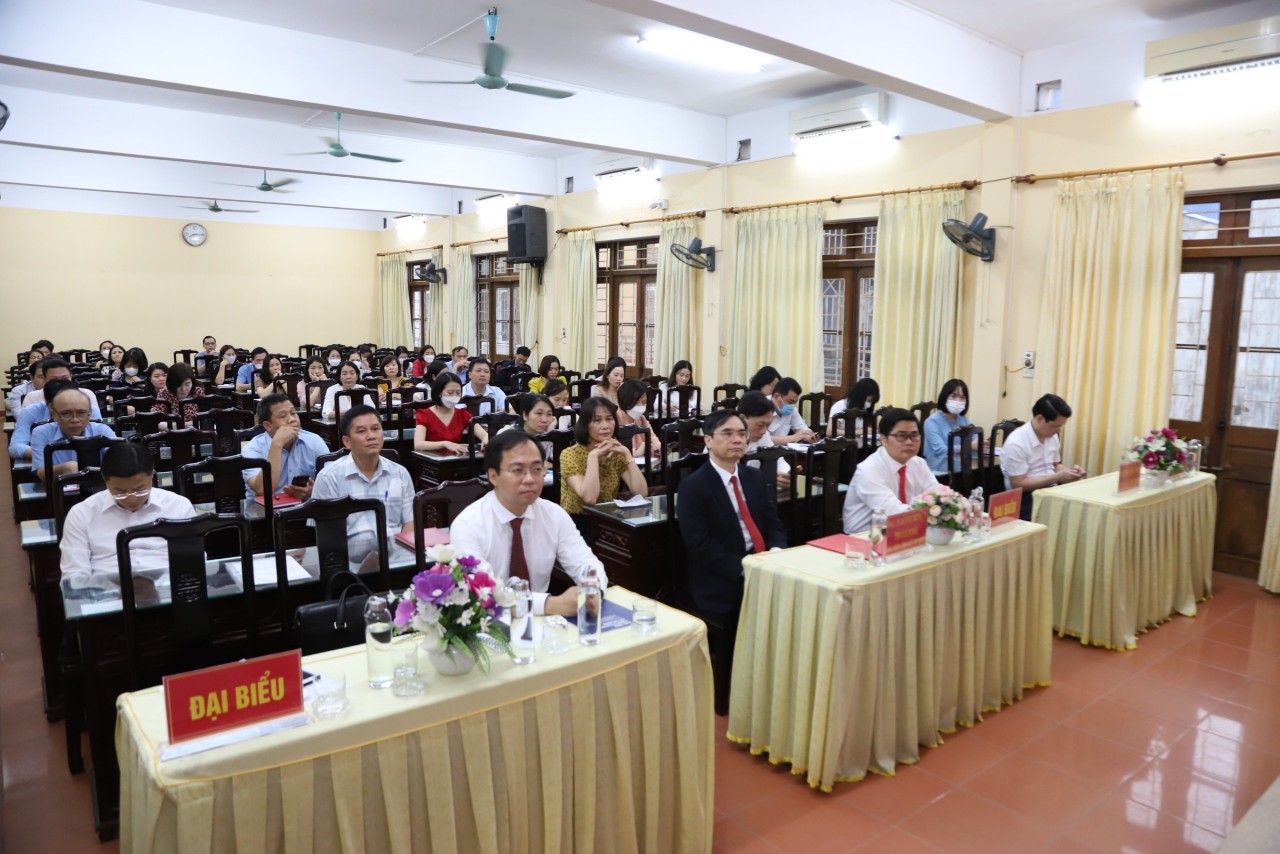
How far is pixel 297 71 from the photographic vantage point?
18.8 feet

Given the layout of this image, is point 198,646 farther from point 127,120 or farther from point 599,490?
point 127,120

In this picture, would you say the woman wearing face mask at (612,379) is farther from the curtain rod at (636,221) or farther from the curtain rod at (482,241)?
the curtain rod at (482,241)

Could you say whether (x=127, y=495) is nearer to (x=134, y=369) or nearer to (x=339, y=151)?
(x=339, y=151)

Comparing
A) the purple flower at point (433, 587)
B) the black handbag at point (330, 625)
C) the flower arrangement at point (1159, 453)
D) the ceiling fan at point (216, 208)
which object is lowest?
the black handbag at point (330, 625)

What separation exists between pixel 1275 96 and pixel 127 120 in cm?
891

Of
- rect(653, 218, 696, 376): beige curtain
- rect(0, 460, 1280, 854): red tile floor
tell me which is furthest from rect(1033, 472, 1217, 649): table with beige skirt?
rect(653, 218, 696, 376): beige curtain

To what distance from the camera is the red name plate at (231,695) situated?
157 centimetres

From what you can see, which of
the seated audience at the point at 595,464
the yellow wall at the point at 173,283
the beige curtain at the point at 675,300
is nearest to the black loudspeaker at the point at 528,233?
the beige curtain at the point at 675,300

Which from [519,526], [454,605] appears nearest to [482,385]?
[519,526]

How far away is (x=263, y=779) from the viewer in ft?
5.17

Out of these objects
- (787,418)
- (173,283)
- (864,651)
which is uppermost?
(173,283)

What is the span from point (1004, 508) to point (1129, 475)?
125cm

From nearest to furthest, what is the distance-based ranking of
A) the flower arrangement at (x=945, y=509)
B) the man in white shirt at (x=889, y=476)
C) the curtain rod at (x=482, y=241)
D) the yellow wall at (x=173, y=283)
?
1. the flower arrangement at (x=945, y=509)
2. the man in white shirt at (x=889, y=476)
3. the curtain rod at (x=482, y=241)
4. the yellow wall at (x=173, y=283)

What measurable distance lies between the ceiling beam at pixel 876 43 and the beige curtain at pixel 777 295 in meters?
1.88
